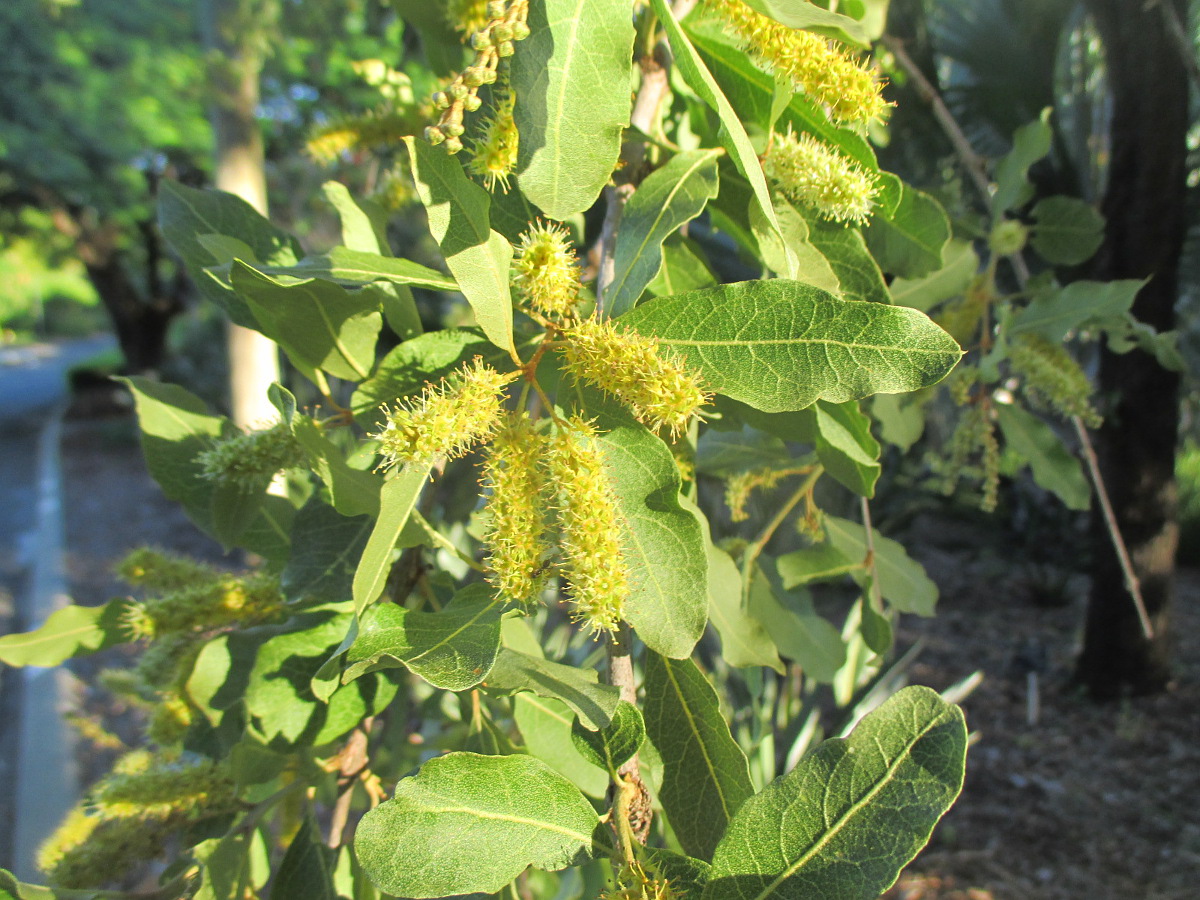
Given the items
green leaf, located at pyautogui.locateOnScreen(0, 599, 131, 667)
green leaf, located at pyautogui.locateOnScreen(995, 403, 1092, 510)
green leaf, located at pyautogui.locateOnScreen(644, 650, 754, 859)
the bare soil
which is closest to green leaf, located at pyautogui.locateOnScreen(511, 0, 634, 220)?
green leaf, located at pyautogui.locateOnScreen(644, 650, 754, 859)

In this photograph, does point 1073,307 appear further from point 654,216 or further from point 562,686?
point 562,686

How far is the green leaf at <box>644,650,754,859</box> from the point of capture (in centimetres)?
61

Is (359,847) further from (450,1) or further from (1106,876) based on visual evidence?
(1106,876)

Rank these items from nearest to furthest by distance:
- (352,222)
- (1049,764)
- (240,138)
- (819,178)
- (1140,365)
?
(819,178)
(352,222)
(240,138)
(1140,365)
(1049,764)

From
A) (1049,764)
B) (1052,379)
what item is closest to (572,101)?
(1052,379)

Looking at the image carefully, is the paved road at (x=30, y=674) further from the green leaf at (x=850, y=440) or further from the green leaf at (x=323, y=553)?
the green leaf at (x=850, y=440)

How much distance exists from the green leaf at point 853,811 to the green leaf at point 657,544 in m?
0.12

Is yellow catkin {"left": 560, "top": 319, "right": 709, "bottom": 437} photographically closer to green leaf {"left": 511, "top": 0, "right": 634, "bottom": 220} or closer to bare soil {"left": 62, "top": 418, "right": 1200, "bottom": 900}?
green leaf {"left": 511, "top": 0, "right": 634, "bottom": 220}

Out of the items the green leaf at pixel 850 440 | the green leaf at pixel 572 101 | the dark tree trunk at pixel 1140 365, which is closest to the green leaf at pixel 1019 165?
the green leaf at pixel 850 440

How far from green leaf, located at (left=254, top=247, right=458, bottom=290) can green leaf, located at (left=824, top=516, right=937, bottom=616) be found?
596mm

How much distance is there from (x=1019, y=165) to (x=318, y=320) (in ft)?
2.74

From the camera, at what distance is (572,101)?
49 cm

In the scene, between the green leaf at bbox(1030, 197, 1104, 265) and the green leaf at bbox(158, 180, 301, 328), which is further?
the green leaf at bbox(1030, 197, 1104, 265)

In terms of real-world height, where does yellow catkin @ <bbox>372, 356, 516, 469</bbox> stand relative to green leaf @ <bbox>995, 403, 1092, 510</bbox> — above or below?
above
